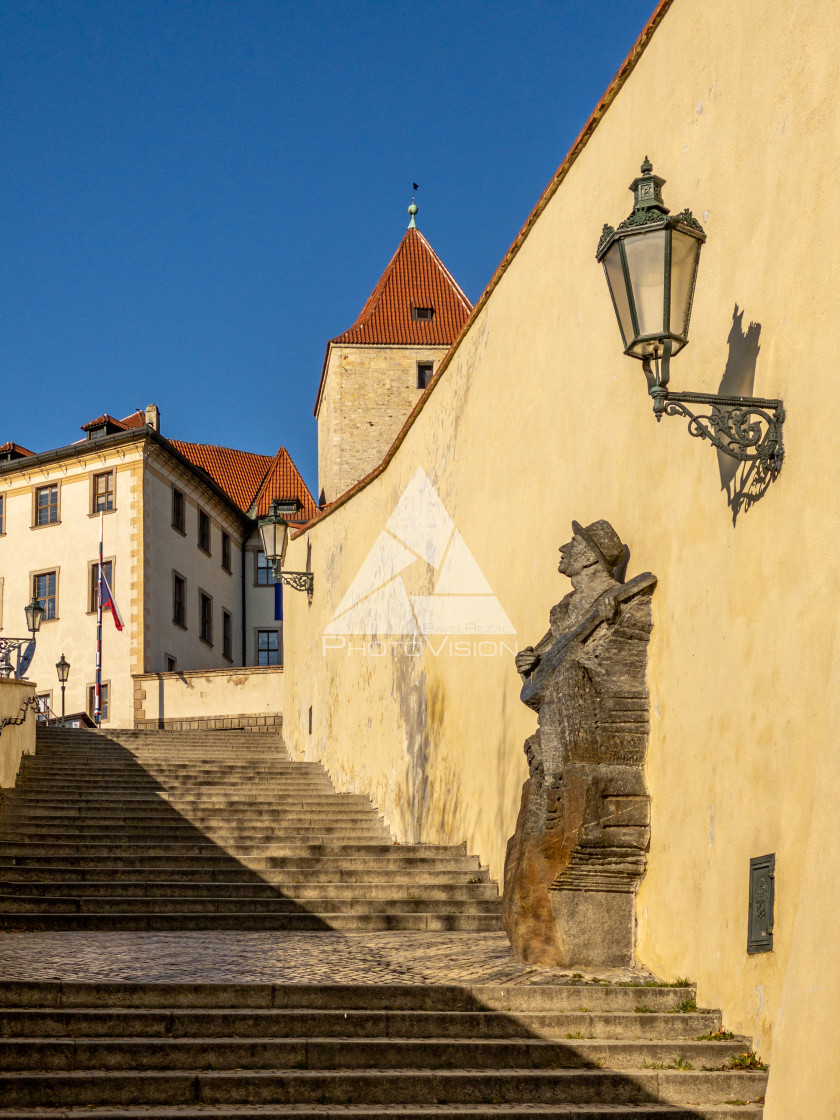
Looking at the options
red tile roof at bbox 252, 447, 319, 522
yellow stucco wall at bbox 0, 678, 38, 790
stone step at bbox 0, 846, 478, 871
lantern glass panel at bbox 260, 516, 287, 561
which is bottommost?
stone step at bbox 0, 846, 478, 871

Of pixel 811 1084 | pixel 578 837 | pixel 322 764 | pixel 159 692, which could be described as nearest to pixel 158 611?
pixel 159 692

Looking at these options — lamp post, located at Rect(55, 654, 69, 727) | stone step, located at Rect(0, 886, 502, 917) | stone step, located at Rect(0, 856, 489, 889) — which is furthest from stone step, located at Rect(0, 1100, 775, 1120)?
lamp post, located at Rect(55, 654, 69, 727)

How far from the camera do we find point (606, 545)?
7.77 meters

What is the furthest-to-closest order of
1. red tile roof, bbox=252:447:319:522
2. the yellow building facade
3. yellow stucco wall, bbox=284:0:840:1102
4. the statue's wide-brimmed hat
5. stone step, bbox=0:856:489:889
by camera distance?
red tile roof, bbox=252:447:319:522 → the yellow building facade → stone step, bbox=0:856:489:889 → the statue's wide-brimmed hat → yellow stucco wall, bbox=284:0:840:1102

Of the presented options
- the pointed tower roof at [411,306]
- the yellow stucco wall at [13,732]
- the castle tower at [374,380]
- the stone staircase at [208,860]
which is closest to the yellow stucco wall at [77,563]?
the castle tower at [374,380]

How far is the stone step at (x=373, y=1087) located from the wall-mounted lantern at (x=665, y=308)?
2.57 meters

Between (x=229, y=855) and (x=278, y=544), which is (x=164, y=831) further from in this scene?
(x=278, y=544)

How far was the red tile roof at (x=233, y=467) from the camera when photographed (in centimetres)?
4588

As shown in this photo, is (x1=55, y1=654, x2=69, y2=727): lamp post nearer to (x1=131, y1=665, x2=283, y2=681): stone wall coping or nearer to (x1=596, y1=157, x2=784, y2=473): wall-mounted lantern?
(x1=131, y1=665, x2=283, y2=681): stone wall coping

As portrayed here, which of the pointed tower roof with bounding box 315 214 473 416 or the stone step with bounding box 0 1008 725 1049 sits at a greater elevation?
the pointed tower roof with bounding box 315 214 473 416

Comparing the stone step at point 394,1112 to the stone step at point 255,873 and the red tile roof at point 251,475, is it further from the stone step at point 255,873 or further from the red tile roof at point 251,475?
the red tile roof at point 251,475

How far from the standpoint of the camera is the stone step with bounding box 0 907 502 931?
9.80 metres

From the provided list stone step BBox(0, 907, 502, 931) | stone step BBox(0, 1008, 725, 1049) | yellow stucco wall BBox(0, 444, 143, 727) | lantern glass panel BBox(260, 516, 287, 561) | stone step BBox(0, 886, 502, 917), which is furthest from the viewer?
yellow stucco wall BBox(0, 444, 143, 727)

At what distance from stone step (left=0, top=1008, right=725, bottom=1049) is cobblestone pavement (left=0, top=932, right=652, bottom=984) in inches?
20.5
